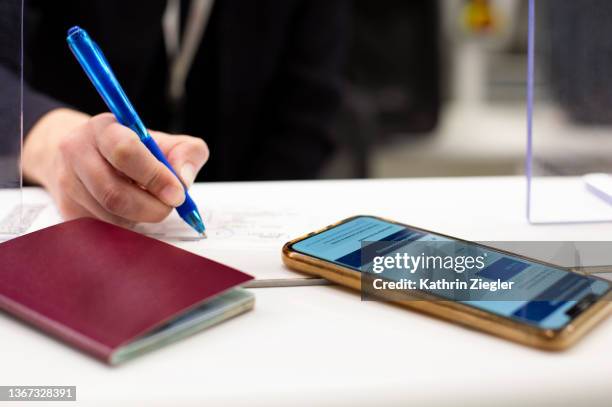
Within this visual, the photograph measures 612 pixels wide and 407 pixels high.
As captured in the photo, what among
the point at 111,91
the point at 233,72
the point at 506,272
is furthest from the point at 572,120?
the point at 233,72

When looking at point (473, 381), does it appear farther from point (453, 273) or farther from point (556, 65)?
point (556, 65)

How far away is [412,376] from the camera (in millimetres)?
271

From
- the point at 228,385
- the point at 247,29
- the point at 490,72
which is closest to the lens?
the point at 228,385

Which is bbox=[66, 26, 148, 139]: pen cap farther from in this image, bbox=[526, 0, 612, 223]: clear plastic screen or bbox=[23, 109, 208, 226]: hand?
bbox=[526, 0, 612, 223]: clear plastic screen

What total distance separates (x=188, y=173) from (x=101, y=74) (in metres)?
0.08

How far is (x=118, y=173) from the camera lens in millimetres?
430

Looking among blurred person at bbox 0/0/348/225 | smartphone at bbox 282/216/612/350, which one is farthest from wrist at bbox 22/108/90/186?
smartphone at bbox 282/216/612/350

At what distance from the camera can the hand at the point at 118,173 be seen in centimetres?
41

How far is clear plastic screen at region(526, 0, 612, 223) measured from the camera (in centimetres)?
47

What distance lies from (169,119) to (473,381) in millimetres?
739

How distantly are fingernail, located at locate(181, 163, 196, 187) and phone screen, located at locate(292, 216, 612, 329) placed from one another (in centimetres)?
10

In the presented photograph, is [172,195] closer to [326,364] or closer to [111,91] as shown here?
[111,91]

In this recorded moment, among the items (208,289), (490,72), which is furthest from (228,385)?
(490,72)

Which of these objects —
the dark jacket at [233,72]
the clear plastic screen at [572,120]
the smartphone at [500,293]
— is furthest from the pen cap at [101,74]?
the dark jacket at [233,72]
